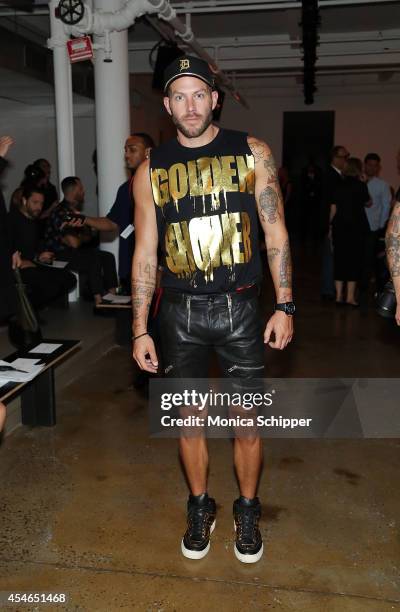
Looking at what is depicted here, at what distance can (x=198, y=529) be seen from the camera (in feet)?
7.80

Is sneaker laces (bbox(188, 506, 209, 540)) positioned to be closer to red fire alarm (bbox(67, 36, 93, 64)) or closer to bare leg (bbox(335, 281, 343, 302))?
red fire alarm (bbox(67, 36, 93, 64))

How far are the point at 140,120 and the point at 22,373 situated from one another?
10690mm

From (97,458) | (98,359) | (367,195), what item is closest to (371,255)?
(367,195)

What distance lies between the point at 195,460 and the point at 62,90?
4.87 metres

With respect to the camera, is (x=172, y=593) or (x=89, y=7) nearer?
(x=172, y=593)

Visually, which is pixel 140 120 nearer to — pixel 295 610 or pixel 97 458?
pixel 97 458

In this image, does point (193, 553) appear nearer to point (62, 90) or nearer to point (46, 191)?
point (62, 90)

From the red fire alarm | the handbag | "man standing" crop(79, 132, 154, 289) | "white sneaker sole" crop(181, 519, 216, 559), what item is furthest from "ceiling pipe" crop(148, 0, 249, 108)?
"white sneaker sole" crop(181, 519, 216, 559)

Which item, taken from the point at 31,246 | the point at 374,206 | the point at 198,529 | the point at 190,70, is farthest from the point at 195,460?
the point at 374,206

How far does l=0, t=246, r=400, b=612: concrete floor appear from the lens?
7.09 ft

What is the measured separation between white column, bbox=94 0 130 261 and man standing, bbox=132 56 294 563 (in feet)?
14.5

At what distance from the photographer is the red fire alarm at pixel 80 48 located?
5.84 meters

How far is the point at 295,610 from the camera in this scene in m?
2.07

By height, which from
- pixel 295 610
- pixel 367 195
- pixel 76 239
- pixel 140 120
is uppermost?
pixel 140 120
